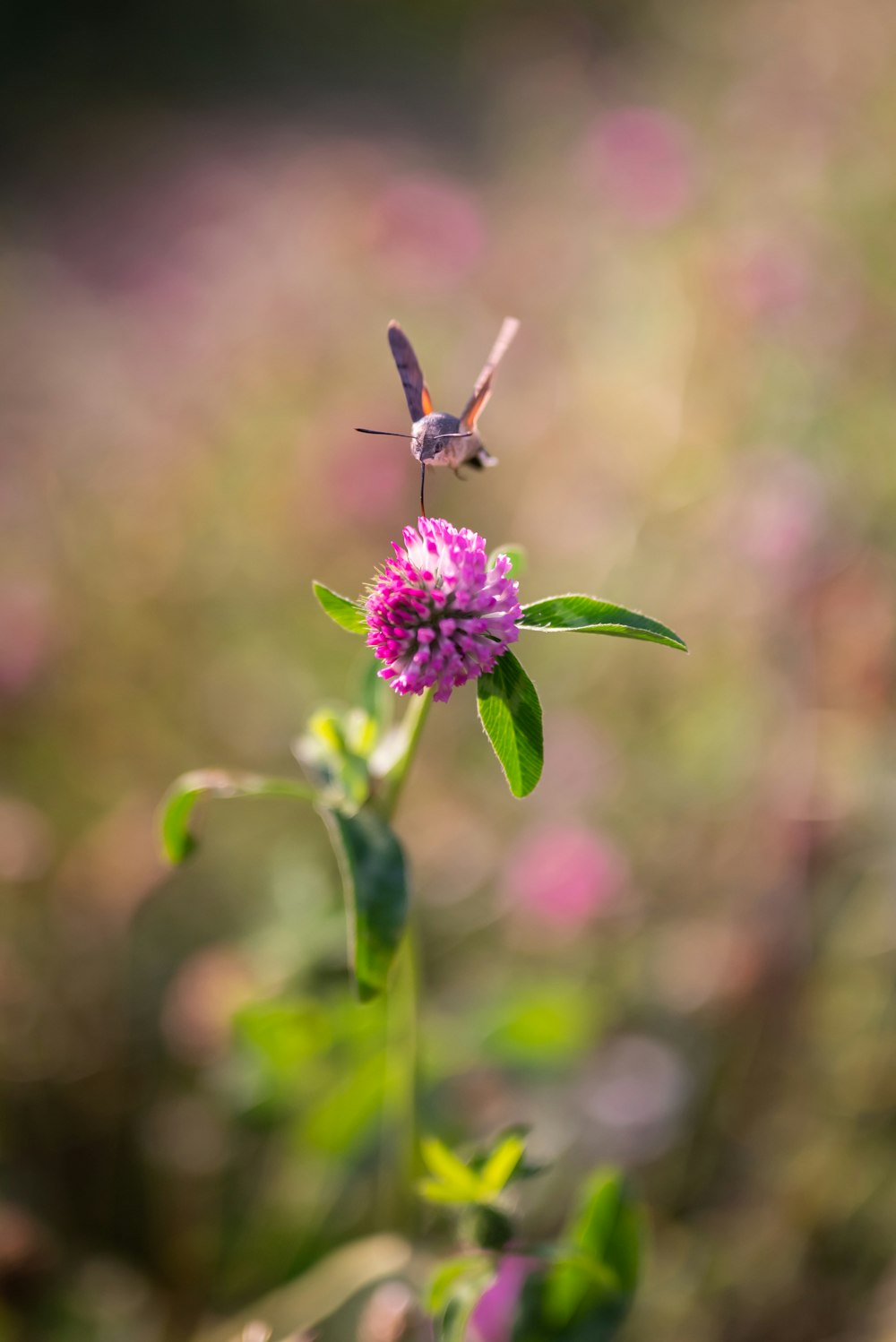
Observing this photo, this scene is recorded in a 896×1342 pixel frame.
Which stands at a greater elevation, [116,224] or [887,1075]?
[116,224]

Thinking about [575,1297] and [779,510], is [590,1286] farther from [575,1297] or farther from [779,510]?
[779,510]

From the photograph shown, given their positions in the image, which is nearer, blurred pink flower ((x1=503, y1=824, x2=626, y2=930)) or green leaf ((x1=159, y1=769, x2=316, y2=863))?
green leaf ((x1=159, y1=769, x2=316, y2=863))

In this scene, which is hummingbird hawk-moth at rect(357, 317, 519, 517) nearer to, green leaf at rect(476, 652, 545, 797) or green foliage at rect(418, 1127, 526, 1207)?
green leaf at rect(476, 652, 545, 797)

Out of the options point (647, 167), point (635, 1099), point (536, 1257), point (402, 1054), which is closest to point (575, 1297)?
point (536, 1257)

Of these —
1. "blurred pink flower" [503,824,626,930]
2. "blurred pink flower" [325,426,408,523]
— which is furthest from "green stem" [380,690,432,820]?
"blurred pink flower" [325,426,408,523]

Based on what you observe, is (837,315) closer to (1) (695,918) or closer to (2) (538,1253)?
(1) (695,918)

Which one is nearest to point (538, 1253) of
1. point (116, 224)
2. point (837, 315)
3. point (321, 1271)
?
point (321, 1271)

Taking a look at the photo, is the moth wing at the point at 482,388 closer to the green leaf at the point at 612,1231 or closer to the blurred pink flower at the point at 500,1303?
the green leaf at the point at 612,1231
